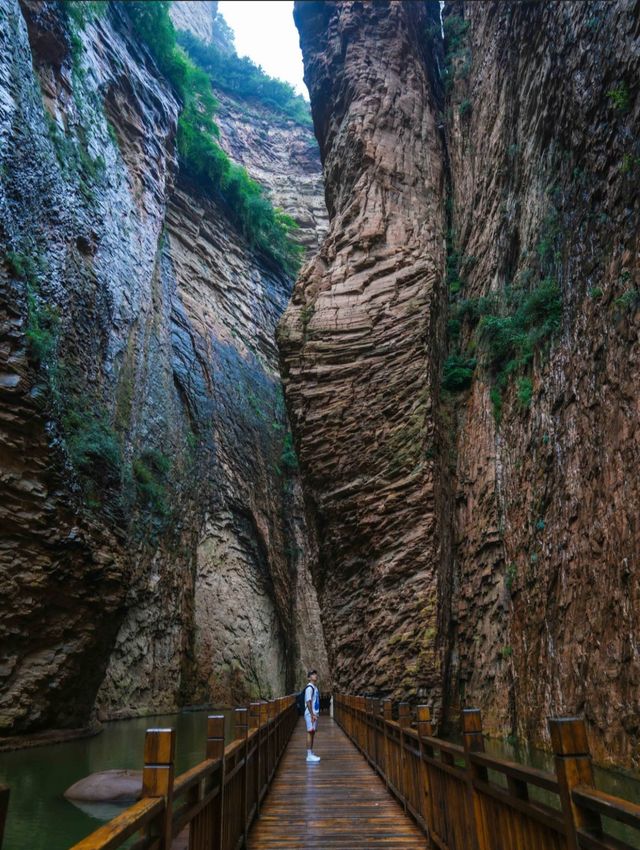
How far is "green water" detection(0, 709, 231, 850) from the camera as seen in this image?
23.5 feet

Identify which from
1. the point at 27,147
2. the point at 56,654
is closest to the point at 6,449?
the point at 56,654

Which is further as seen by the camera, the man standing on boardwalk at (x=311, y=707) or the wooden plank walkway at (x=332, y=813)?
the man standing on boardwalk at (x=311, y=707)

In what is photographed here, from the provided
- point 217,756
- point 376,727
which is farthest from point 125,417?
point 217,756

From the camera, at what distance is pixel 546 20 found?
12.6m

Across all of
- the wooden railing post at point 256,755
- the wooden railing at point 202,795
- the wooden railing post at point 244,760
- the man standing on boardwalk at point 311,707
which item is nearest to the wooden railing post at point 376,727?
the man standing on boardwalk at point 311,707

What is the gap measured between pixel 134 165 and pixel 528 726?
71.9 ft

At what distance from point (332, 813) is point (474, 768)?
3445 mm

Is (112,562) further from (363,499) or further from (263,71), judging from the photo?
(263,71)

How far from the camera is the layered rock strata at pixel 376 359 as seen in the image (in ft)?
45.2

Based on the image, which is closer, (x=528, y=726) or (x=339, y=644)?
(x=528, y=726)

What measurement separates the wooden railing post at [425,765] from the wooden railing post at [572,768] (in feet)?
9.02

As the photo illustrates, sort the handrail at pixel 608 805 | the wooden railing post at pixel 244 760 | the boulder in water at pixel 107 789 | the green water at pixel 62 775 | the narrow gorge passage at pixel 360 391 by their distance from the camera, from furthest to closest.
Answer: the narrow gorge passage at pixel 360 391, the boulder in water at pixel 107 789, the green water at pixel 62 775, the wooden railing post at pixel 244 760, the handrail at pixel 608 805

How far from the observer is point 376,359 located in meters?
16.1

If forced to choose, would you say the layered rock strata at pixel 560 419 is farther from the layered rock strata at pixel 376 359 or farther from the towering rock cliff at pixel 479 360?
the layered rock strata at pixel 376 359
